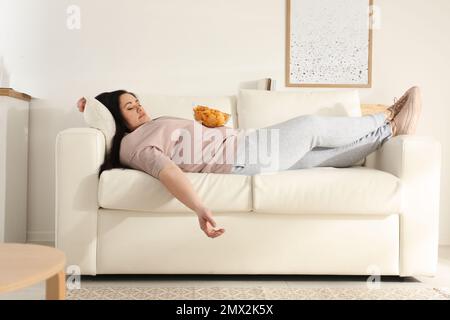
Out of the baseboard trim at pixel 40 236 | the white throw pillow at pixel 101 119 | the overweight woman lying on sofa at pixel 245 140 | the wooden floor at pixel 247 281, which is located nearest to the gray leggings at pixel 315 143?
the overweight woman lying on sofa at pixel 245 140

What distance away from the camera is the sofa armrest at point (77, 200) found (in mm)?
2256

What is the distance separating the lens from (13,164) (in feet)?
9.80

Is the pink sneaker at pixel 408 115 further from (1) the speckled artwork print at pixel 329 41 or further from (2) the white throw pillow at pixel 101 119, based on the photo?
(2) the white throw pillow at pixel 101 119

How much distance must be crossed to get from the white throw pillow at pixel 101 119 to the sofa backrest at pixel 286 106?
0.78 meters

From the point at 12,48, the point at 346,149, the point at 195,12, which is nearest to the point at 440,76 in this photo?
the point at 346,149

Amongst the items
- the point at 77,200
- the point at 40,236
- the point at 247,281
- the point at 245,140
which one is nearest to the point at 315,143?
the point at 245,140

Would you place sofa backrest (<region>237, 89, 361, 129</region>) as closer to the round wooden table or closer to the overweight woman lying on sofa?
the overweight woman lying on sofa

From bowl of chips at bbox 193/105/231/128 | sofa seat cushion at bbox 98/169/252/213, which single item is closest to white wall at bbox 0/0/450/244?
bowl of chips at bbox 193/105/231/128

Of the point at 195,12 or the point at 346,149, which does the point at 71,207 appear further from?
the point at 195,12

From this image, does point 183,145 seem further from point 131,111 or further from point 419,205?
point 419,205

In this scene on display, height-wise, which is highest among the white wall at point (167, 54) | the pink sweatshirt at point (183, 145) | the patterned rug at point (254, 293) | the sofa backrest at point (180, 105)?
the white wall at point (167, 54)

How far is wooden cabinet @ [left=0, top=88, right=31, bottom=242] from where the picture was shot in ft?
9.38

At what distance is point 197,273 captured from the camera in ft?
7.50

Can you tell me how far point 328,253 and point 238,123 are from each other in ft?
3.28
